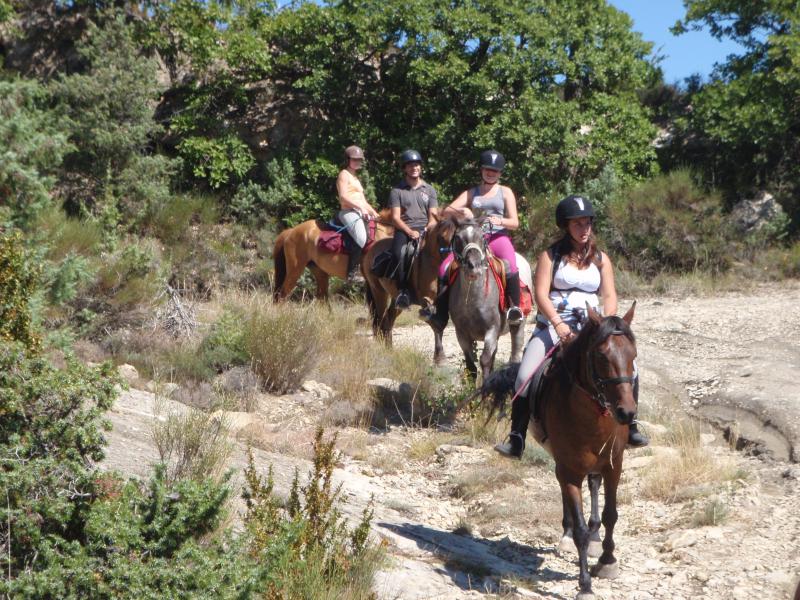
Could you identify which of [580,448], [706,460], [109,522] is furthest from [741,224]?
[109,522]

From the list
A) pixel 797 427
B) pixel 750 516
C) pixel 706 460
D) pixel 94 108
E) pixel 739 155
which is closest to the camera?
pixel 750 516

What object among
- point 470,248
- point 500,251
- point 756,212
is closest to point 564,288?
point 470,248

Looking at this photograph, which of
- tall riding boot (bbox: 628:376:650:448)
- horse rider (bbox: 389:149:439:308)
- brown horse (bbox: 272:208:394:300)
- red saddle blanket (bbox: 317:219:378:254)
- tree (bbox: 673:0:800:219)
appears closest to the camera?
tall riding boot (bbox: 628:376:650:448)

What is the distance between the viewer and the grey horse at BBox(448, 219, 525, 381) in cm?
1109

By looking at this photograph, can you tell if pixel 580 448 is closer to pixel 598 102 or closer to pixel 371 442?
pixel 371 442

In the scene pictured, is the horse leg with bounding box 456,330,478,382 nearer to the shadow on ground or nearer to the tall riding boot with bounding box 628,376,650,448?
the shadow on ground

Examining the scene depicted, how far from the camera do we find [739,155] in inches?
834

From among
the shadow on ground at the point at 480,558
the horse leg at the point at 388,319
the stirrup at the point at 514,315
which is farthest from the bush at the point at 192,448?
the horse leg at the point at 388,319

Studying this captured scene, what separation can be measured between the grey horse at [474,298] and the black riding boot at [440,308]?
163mm

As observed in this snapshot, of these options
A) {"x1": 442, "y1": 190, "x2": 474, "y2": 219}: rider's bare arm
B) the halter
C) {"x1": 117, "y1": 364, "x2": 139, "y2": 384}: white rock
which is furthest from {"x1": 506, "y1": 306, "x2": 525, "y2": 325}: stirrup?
the halter

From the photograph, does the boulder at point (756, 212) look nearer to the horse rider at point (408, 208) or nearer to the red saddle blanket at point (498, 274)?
the horse rider at point (408, 208)

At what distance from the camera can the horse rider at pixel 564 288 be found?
7504 mm

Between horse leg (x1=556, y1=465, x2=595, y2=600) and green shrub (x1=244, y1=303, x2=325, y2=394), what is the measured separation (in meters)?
5.53

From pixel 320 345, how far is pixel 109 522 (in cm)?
719
